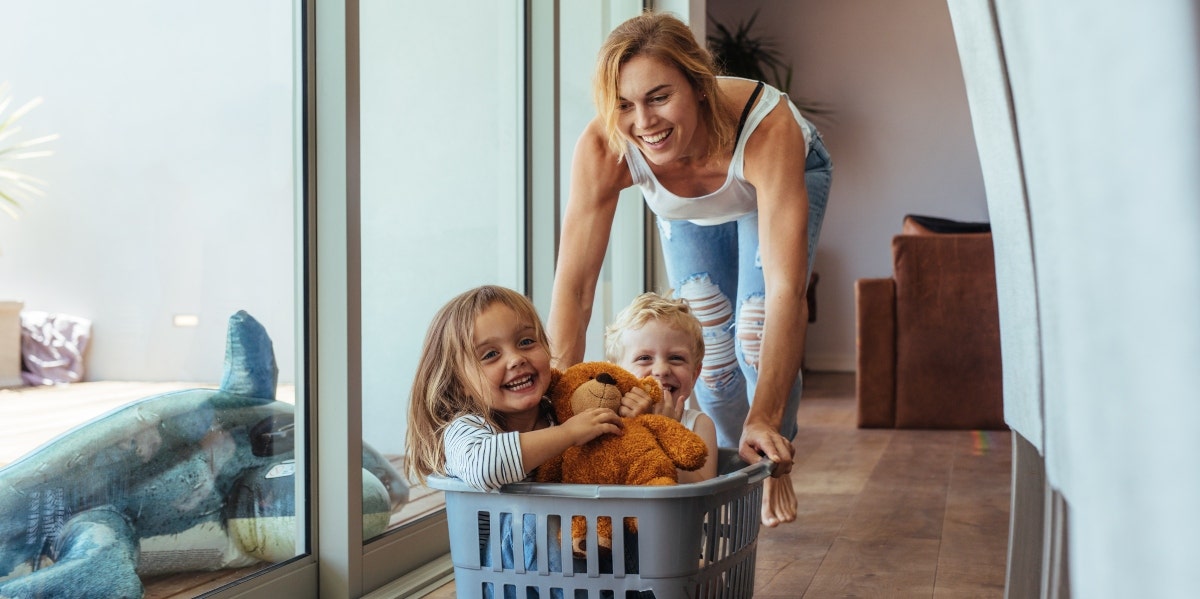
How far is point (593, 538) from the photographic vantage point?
103cm

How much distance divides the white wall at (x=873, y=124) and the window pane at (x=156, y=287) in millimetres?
5665

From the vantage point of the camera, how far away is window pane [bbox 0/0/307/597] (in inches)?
44.5

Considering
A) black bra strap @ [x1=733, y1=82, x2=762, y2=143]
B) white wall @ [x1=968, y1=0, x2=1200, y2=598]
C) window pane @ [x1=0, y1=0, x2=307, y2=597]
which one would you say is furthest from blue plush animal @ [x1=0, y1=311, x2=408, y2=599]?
white wall @ [x1=968, y1=0, x2=1200, y2=598]

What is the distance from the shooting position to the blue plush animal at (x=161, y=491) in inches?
44.6

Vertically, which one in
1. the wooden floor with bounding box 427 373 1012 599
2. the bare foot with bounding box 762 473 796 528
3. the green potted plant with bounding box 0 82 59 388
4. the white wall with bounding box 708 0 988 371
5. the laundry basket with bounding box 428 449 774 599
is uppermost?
the white wall with bounding box 708 0 988 371

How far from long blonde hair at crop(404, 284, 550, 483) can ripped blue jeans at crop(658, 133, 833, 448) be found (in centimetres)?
80

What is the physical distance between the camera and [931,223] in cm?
454

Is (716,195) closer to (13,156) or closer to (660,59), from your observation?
(660,59)

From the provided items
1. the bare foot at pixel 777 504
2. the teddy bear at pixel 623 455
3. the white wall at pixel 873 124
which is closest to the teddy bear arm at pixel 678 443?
the teddy bear at pixel 623 455

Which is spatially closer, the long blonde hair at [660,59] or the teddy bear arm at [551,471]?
the teddy bear arm at [551,471]

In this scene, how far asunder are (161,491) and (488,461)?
0.56 meters

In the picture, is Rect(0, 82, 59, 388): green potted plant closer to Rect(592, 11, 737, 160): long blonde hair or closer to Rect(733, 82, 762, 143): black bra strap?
Rect(592, 11, 737, 160): long blonde hair

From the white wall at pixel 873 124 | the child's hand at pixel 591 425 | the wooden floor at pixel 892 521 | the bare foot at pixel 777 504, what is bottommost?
the wooden floor at pixel 892 521

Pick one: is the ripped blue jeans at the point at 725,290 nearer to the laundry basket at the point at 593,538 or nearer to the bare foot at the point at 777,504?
the bare foot at the point at 777,504
